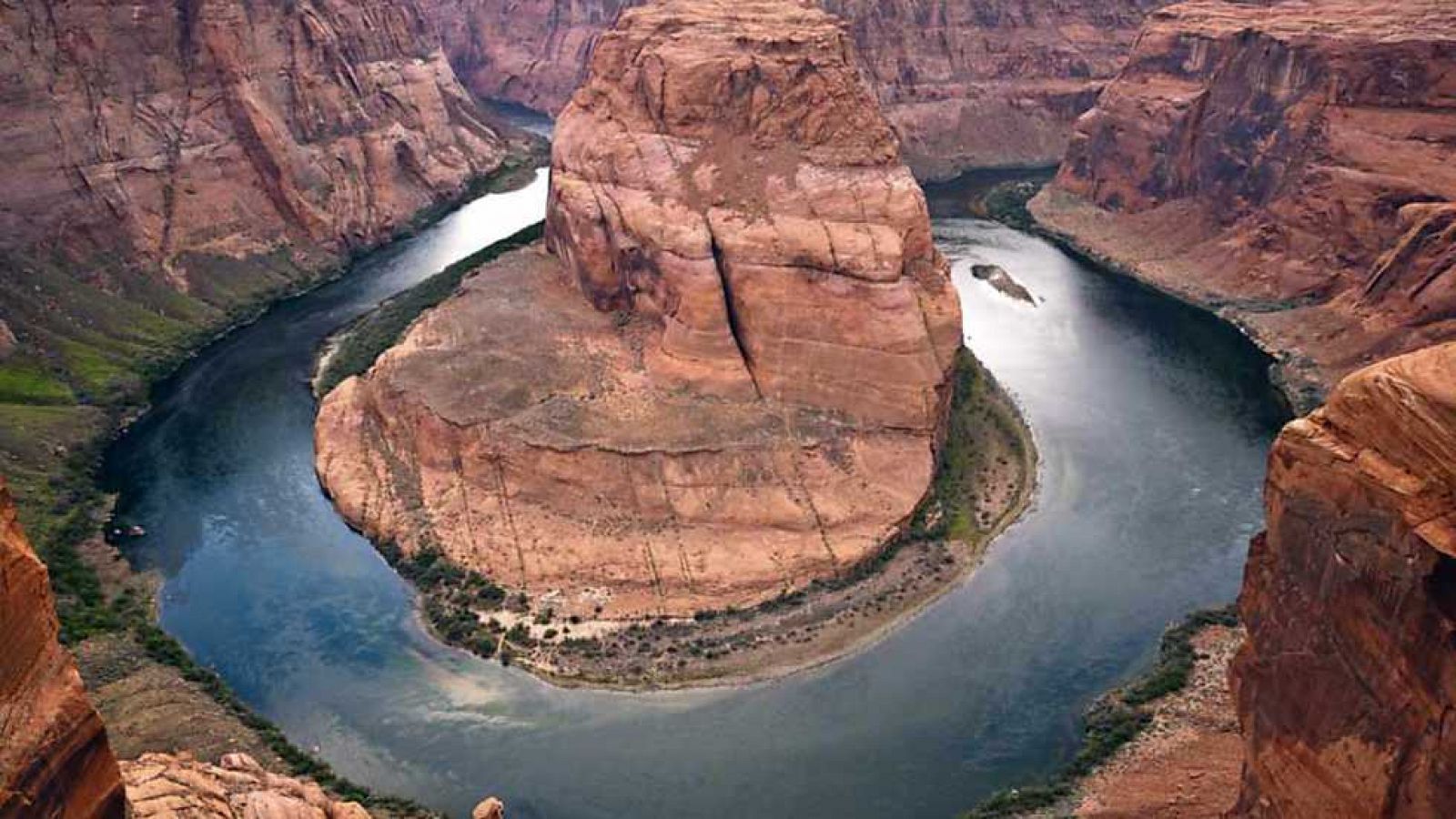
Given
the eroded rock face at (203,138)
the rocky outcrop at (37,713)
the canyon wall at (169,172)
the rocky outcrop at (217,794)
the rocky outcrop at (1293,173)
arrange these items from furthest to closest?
the eroded rock face at (203,138)
the rocky outcrop at (1293,173)
the canyon wall at (169,172)
the rocky outcrop at (217,794)
the rocky outcrop at (37,713)

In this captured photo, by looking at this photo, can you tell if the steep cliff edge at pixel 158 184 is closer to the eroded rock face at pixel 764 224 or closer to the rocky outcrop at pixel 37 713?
the eroded rock face at pixel 764 224

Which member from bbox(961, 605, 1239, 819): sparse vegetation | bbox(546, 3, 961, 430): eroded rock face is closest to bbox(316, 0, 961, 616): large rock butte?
bbox(546, 3, 961, 430): eroded rock face

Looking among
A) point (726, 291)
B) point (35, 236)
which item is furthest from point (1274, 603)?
point (35, 236)

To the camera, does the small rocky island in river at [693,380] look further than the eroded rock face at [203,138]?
No

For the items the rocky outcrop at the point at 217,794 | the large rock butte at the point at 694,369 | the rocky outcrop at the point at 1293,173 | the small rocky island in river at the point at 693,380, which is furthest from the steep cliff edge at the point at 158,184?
the rocky outcrop at the point at 1293,173

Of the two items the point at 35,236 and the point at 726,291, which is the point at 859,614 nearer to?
the point at 726,291

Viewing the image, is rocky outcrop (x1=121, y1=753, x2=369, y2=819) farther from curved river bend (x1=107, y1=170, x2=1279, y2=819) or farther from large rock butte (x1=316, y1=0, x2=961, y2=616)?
large rock butte (x1=316, y1=0, x2=961, y2=616)

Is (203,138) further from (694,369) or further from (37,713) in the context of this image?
(37,713)
